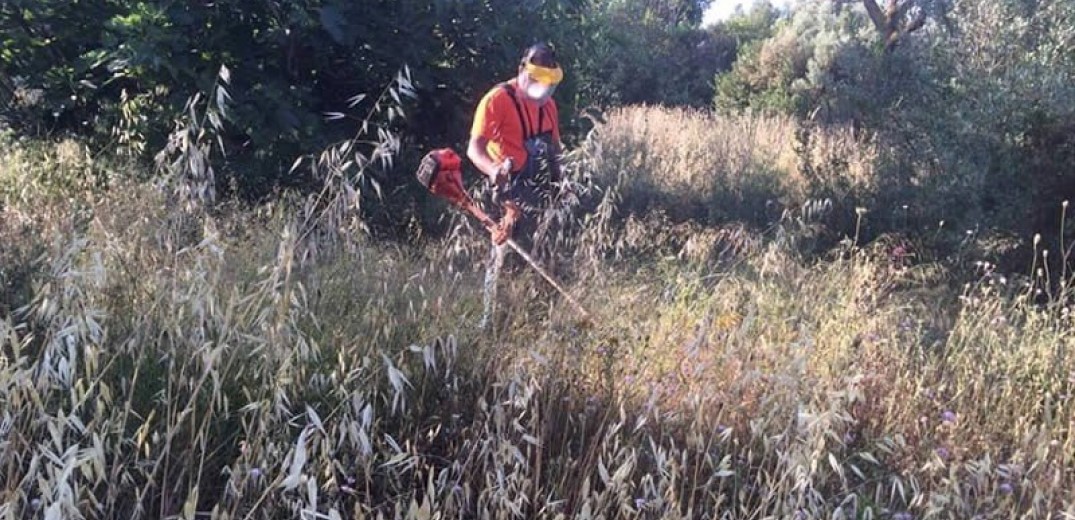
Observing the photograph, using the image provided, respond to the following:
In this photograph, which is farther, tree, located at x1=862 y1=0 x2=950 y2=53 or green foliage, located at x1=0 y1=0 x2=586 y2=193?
tree, located at x1=862 y1=0 x2=950 y2=53

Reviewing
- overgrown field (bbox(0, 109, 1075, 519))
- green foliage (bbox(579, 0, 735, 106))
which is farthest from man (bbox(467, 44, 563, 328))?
green foliage (bbox(579, 0, 735, 106))

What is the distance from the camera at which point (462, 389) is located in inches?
105

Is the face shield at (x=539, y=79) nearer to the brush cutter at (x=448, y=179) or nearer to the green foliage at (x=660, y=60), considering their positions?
the brush cutter at (x=448, y=179)

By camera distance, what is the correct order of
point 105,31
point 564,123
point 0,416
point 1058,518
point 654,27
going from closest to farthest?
point 0,416, point 1058,518, point 105,31, point 564,123, point 654,27

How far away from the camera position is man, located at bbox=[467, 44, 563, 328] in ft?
13.4

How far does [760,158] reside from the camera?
8391 mm

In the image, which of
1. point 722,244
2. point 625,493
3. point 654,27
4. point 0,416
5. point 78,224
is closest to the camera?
point 0,416

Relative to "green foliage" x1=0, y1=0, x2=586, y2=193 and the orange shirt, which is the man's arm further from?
"green foliage" x1=0, y1=0, x2=586, y2=193

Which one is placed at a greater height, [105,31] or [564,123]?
[105,31]

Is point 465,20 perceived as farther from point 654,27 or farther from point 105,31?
point 654,27

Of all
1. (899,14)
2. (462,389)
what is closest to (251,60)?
(462,389)

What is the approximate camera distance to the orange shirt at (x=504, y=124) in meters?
4.17

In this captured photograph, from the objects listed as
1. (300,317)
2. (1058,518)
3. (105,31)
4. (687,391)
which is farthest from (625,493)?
(105,31)

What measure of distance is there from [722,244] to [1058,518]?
3296 millimetres
